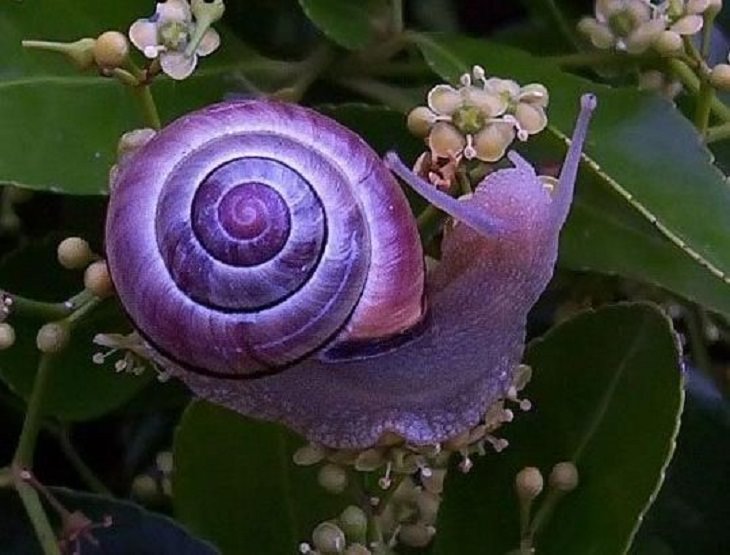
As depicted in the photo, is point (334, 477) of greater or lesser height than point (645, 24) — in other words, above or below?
below

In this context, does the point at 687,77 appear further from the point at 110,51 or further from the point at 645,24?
the point at 110,51

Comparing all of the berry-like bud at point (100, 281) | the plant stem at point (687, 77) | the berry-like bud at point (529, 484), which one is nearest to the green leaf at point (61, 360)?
the berry-like bud at point (100, 281)

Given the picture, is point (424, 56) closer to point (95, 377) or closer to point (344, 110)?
point (344, 110)

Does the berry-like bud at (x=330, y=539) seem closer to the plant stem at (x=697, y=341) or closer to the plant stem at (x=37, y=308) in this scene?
the plant stem at (x=37, y=308)

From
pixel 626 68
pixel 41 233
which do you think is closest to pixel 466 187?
pixel 626 68

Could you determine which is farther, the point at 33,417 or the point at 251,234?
the point at 33,417

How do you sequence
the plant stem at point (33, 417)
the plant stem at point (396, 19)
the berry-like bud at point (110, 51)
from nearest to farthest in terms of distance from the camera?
the berry-like bud at point (110, 51), the plant stem at point (33, 417), the plant stem at point (396, 19)

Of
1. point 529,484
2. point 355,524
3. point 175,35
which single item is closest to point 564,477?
point 529,484
